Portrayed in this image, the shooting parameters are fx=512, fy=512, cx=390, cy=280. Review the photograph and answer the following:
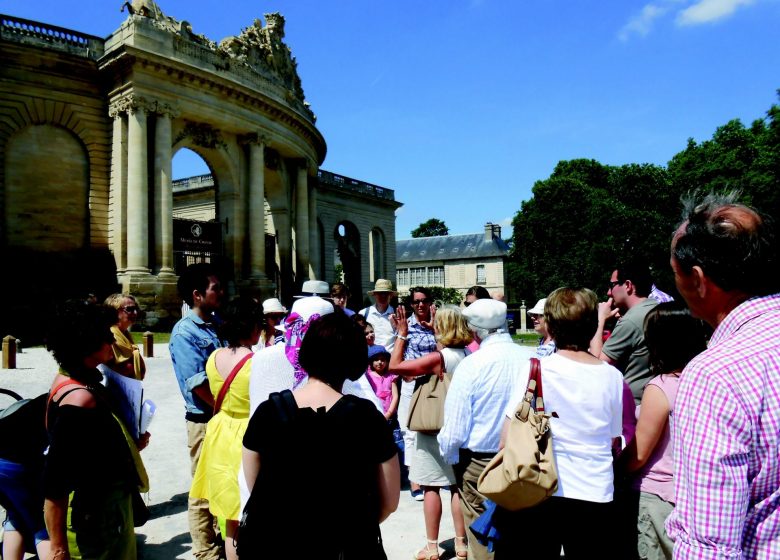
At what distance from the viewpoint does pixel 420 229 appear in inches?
3408

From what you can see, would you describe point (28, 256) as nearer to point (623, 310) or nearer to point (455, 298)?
point (623, 310)

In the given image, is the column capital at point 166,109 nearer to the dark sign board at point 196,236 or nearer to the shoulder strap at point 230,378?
the dark sign board at point 196,236

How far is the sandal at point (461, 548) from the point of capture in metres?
3.99

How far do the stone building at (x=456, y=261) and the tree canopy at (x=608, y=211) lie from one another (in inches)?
730

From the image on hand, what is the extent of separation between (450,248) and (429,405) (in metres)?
62.1

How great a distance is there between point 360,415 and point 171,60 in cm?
2387

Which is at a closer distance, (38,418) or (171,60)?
→ (38,418)

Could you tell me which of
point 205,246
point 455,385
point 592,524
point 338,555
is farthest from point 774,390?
point 205,246

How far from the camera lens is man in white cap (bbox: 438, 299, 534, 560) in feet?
11.0

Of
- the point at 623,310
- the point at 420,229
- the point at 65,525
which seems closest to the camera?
the point at 65,525

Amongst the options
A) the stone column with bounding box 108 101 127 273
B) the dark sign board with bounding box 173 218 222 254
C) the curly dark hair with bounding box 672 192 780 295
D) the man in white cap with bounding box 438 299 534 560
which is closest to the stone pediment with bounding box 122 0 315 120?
the stone column with bounding box 108 101 127 273

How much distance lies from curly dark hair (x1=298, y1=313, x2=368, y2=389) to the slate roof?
60625 mm

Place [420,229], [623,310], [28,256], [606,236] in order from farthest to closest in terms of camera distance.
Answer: [420,229], [606,236], [28,256], [623,310]

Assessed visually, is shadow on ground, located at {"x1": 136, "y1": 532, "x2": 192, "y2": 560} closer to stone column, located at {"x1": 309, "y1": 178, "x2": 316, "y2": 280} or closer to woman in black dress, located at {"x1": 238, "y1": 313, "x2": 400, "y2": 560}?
woman in black dress, located at {"x1": 238, "y1": 313, "x2": 400, "y2": 560}
